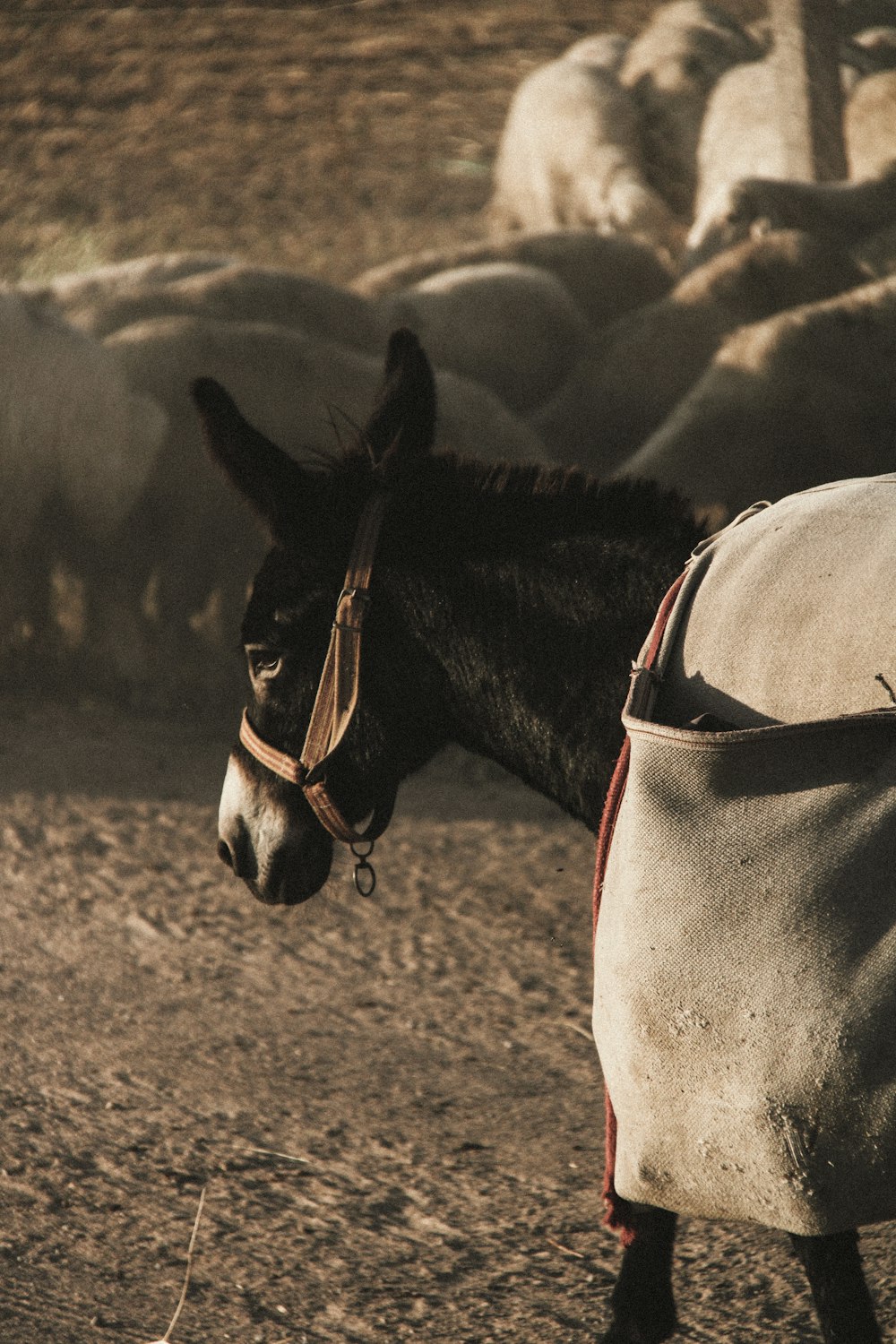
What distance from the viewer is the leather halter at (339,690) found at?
2.46m

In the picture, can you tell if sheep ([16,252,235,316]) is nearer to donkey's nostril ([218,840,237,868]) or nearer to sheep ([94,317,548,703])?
sheep ([94,317,548,703])

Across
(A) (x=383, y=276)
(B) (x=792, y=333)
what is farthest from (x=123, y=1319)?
(A) (x=383, y=276)

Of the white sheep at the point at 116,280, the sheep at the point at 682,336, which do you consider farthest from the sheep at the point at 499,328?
the white sheep at the point at 116,280

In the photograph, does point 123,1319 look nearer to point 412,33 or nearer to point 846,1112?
point 846,1112

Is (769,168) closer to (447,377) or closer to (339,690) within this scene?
(447,377)

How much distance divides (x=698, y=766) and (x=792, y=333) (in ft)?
18.4

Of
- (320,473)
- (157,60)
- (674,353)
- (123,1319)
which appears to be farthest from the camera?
(157,60)

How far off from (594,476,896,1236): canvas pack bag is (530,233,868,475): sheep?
596 centimetres

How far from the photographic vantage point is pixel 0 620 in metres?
7.26

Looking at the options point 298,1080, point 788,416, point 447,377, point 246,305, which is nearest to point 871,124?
point 788,416

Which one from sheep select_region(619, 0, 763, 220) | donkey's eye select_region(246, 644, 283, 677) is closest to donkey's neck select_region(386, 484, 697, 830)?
donkey's eye select_region(246, 644, 283, 677)

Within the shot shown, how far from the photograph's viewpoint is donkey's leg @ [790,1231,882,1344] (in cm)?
200

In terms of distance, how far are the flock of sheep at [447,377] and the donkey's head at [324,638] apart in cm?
423

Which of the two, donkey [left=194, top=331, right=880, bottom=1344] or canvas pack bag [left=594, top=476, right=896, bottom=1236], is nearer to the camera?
canvas pack bag [left=594, top=476, right=896, bottom=1236]
